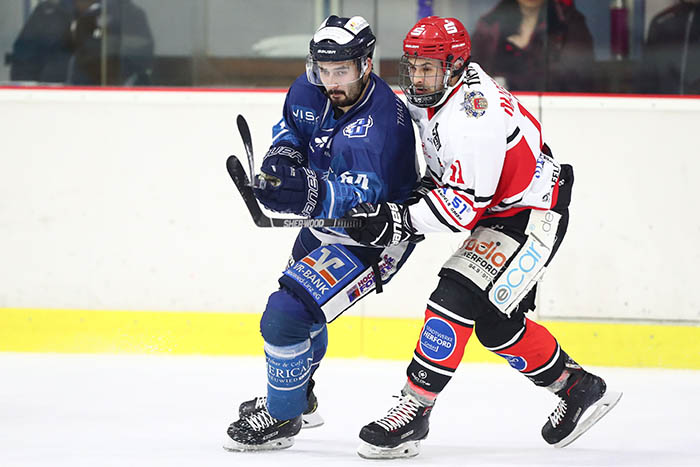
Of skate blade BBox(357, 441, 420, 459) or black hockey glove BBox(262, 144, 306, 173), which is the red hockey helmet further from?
skate blade BBox(357, 441, 420, 459)

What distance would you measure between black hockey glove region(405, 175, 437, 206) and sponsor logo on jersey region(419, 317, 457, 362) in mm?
317

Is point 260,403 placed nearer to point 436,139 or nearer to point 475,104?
point 436,139

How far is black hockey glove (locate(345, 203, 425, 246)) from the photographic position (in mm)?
2232

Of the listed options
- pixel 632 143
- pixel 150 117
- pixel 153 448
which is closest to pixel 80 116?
pixel 150 117

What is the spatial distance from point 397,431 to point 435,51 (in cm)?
92

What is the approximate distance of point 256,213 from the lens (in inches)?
86.2

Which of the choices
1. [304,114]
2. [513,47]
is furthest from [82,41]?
[304,114]

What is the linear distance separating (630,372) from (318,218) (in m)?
1.87

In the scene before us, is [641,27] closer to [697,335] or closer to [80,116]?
[697,335]

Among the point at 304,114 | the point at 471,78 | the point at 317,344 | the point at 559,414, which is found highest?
the point at 471,78

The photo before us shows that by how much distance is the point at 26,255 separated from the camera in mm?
3908

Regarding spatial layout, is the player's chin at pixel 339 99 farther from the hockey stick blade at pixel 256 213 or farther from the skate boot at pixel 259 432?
the skate boot at pixel 259 432

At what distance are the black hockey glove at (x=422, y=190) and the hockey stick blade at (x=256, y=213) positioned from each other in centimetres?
23

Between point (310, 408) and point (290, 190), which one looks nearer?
point (290, 190)
